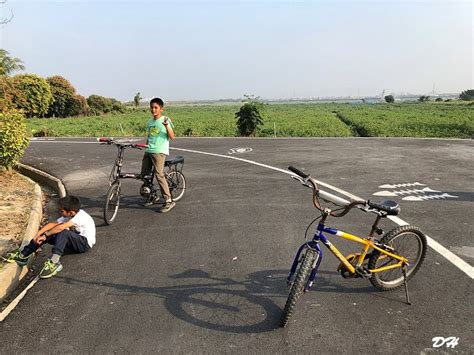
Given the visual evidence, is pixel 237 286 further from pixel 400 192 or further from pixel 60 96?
pixel 60 96

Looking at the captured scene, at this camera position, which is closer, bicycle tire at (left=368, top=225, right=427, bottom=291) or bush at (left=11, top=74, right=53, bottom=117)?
bicycle tire at (left=368, top=225, right=427, bottom=291)

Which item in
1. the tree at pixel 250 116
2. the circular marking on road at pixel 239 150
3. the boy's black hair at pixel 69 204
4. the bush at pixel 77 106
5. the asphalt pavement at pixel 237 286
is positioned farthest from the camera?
the bush at pixel 77 106

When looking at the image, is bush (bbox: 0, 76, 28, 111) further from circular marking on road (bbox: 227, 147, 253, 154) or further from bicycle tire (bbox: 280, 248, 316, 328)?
bicycle tire (bbox: 280, 248, 316, 328)

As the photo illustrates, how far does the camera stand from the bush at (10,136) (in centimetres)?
916

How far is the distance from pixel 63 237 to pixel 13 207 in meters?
3.03

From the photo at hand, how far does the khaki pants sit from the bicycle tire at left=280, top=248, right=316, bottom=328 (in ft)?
12.8

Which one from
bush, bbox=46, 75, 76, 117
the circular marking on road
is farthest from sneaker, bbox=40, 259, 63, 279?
bush, bbox=46, 75, 76, 117

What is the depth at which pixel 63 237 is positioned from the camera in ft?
15.6

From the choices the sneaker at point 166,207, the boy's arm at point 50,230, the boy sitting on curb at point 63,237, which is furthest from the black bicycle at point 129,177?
the boy's arm at point 50,230

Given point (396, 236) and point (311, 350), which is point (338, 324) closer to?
point (311, 350)

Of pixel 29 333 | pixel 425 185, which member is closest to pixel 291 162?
pixel 425 185

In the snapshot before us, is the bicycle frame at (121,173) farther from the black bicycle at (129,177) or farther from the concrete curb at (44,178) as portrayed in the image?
the concrete curb at (44,178)

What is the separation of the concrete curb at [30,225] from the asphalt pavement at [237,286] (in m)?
0.31

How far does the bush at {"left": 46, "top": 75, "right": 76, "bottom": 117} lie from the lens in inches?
2178
